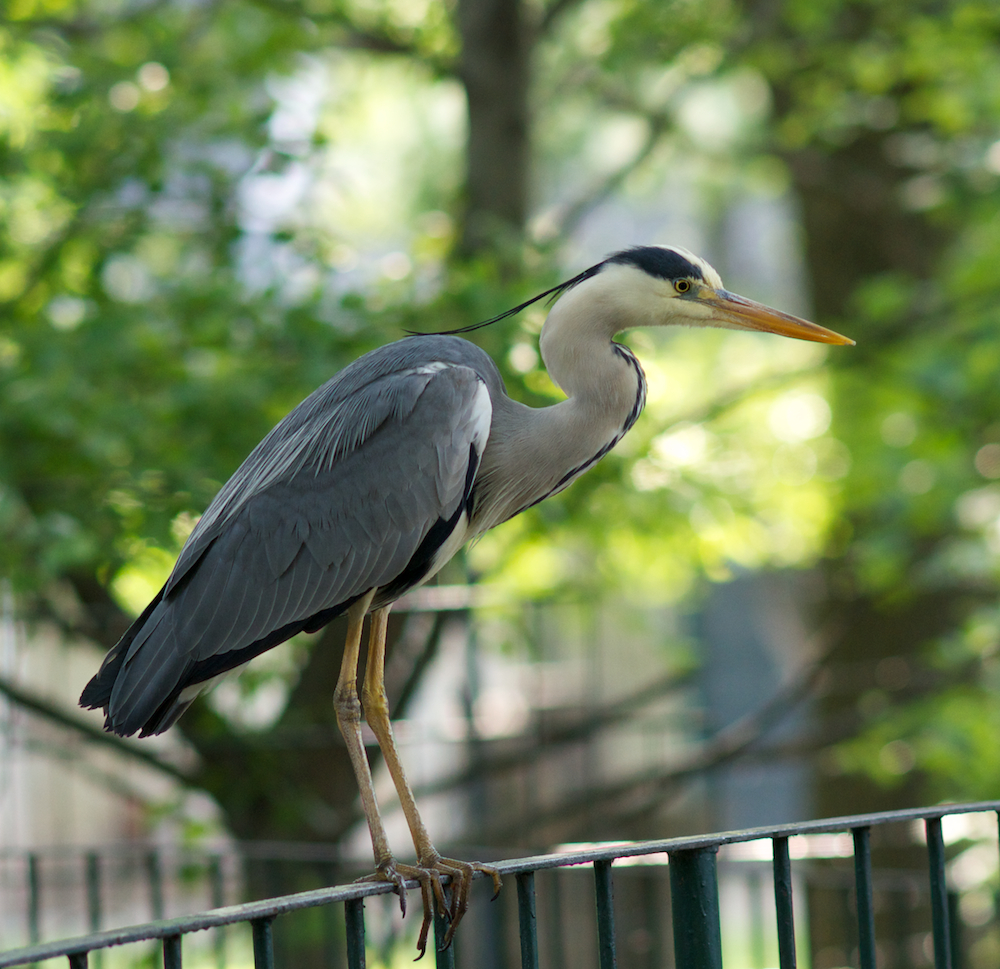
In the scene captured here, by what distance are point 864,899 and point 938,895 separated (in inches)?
8.5

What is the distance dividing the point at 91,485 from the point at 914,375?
12.1 ft

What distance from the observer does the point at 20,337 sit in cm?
443

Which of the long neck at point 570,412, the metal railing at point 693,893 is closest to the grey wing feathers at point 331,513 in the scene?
the long neck at point 570,412

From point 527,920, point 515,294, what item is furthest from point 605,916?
point 515,294

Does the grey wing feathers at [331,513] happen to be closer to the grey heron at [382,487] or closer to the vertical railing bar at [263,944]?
the grey heron at [382,487]

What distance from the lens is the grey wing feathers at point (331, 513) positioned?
2541mm

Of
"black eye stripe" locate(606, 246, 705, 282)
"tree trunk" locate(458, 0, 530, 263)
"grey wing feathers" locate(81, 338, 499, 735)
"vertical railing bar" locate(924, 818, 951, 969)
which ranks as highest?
"tree trunk" locate(458, 0, 530, 263)

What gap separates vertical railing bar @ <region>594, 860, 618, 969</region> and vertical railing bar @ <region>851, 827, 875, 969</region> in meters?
0.41

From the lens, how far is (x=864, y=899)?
1.86 meters

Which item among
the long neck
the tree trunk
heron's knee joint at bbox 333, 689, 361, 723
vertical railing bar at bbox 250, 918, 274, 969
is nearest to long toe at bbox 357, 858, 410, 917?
heron's knee joint at bbox 333, 689, 361, 723

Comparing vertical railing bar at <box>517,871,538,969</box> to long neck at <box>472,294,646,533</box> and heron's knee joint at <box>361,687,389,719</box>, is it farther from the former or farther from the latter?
long neck at <box>472,294,646,533</box>

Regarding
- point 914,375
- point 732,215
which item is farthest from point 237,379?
point 732,215

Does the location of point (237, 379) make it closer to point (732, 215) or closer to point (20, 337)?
point (20, 337)

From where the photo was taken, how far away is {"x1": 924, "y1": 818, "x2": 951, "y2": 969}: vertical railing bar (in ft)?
6.50
